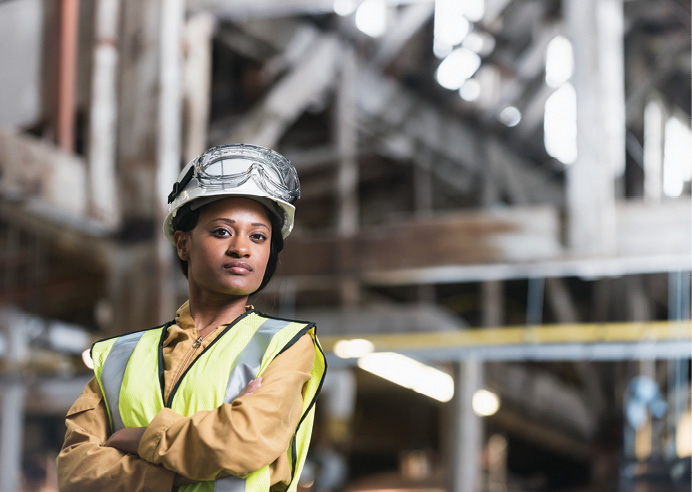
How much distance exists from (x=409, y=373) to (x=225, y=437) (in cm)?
830

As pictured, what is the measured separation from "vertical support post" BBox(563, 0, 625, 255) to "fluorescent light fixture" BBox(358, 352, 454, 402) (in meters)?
2.58

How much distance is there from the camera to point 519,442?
16500 millimetres

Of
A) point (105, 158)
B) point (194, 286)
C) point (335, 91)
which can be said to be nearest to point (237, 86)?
point (335, 91)

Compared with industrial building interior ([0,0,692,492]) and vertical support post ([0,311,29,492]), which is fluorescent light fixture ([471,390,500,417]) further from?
vertical support post ([0,311,29,492])

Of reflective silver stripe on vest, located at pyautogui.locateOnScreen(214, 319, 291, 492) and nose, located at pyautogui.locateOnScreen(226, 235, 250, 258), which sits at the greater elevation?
nose, located at pyautogui.locateOnScreen(226, 235, 250, 258)

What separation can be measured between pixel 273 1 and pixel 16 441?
5401 millimetres

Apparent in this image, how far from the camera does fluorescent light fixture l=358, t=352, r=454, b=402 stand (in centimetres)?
923

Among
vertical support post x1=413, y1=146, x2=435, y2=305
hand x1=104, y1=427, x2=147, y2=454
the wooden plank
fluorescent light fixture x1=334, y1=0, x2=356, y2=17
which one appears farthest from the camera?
vertical support post x1=413, y1=146, x2=435, y2=305

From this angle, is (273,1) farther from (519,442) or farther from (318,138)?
(519,442)

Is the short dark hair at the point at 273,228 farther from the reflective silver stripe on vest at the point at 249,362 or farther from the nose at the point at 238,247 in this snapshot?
the reflective silver stripe on vest at the point at 249,362

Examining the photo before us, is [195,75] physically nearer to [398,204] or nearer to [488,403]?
[398,204]

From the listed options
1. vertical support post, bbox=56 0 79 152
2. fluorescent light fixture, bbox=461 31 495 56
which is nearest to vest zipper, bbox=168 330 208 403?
vertical support post, bbox=56 0 79 152

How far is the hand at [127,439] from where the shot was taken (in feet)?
6.44

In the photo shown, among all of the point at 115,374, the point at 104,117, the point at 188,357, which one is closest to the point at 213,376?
the point at 188,357
